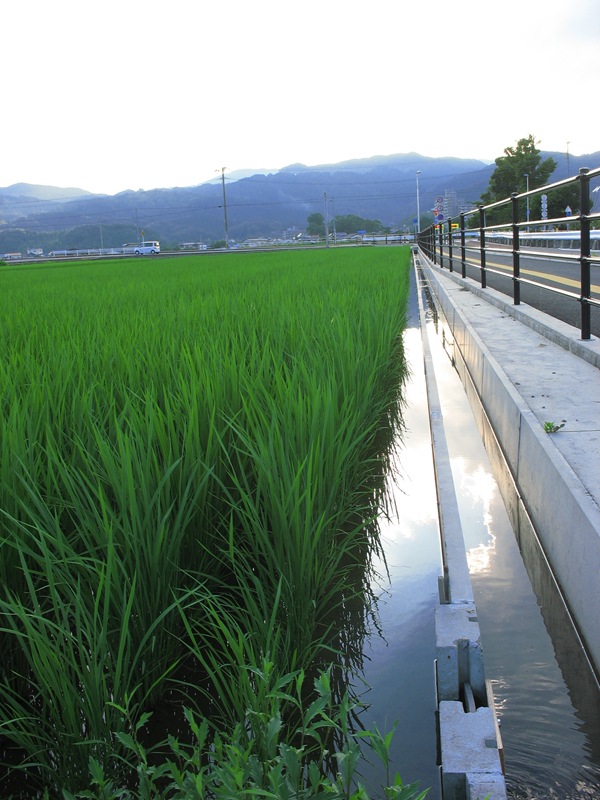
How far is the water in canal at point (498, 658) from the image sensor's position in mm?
1771

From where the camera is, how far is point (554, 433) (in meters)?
3.28

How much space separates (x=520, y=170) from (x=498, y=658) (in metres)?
78.5

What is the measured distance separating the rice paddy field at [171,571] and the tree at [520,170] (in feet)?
248

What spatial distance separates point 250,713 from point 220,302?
6060 mm

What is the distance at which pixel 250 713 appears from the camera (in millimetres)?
1449

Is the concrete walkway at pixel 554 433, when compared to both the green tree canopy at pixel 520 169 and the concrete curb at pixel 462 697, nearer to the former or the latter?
the concrete curb at pixel 462 697

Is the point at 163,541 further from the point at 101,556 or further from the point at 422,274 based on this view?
the point at 422,274

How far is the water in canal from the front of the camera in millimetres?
1771

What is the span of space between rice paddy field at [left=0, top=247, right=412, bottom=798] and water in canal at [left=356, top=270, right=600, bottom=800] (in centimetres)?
10

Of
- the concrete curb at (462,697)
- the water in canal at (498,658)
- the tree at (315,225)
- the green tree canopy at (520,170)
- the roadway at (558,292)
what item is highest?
the tree at (315,225)

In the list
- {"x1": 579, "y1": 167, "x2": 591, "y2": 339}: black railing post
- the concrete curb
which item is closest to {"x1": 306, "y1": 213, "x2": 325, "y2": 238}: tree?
{"x1": 579, "y1": 167, "x2": 591, "y2": 339}: black railing post

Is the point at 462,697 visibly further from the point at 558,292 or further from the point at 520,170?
the point at 520,170

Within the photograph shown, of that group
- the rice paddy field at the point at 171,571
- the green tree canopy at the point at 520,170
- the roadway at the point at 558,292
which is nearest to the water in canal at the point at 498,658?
the rice paddy field at the point at 171,571

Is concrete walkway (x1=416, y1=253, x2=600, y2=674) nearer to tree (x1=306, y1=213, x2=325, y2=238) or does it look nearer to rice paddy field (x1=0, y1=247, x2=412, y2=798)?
rice paddy field (x1=0, y1=247, x2=412, y2=798)
